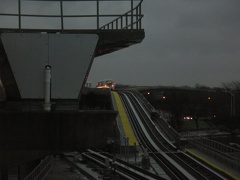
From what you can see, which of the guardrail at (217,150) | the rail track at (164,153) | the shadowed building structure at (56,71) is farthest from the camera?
the guardrail at (217,150)

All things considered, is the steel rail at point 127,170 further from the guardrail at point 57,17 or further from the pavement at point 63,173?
the guardrail at point 57,17

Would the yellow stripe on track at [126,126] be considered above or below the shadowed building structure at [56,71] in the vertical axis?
below

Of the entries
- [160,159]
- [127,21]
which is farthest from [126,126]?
[127,21]

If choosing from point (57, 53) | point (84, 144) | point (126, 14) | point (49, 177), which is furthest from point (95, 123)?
point (49, 177)

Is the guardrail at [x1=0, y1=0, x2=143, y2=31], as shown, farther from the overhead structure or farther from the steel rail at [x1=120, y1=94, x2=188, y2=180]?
the steel rail at [x1=120, y1=94, x2=188, y2=180]

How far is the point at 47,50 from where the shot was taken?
8211mm

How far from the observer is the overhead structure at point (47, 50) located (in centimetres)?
820

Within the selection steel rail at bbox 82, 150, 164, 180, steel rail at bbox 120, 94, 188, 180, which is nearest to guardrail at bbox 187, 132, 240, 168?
Result: steel rail at bbox 120, 94, 188, 180

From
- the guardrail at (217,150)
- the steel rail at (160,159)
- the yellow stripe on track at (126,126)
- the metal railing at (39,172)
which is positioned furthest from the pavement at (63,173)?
the guardrail at (217,150)

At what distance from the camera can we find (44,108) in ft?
26.5

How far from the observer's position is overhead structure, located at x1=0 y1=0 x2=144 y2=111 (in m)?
8.20

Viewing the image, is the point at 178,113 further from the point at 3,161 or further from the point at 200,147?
the point at 3,161

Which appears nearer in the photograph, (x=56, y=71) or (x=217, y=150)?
(x=56, y=71)

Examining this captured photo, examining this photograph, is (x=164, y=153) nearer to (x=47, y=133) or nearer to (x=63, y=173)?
(x=63, y=173)
